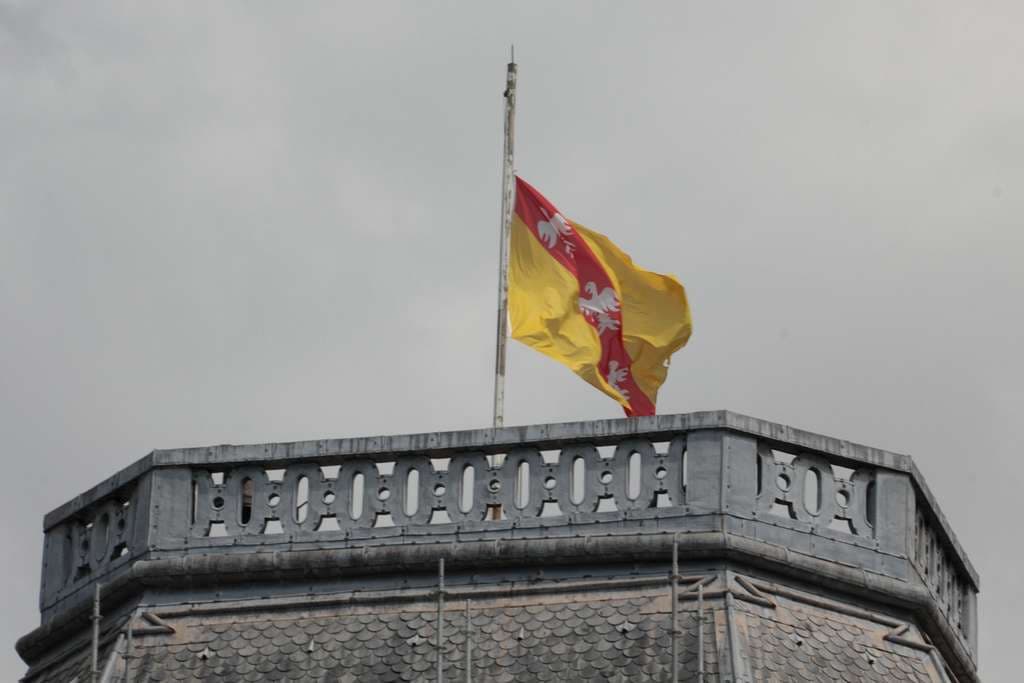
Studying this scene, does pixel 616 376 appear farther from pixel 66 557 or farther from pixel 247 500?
pixel 66 557

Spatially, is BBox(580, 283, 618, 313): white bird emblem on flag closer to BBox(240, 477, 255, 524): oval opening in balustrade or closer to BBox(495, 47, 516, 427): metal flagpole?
BBox(495, 47, 516, 427): metal flagpole

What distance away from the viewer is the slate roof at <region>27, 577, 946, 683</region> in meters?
30.0

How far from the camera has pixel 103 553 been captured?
32.4 meters

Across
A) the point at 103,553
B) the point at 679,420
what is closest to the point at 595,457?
the point at 679,420

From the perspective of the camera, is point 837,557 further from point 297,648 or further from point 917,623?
point 297,648

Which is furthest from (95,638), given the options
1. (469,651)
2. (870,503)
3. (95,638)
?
(870,503)

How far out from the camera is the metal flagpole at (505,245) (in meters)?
34.0

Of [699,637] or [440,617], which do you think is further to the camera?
[440,617]

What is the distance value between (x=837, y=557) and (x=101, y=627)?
7100 mm

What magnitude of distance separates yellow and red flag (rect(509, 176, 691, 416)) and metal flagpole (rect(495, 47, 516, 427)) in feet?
0.87

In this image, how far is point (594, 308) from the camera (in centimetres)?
3566

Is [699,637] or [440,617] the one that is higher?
[440,617]

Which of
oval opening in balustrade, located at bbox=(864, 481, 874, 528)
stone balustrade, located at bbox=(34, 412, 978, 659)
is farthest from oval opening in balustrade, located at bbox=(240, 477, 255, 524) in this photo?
oval opening in balustrade, located at bbox=(864, 481, 874, 528)

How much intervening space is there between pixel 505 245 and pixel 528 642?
21.2 ft
